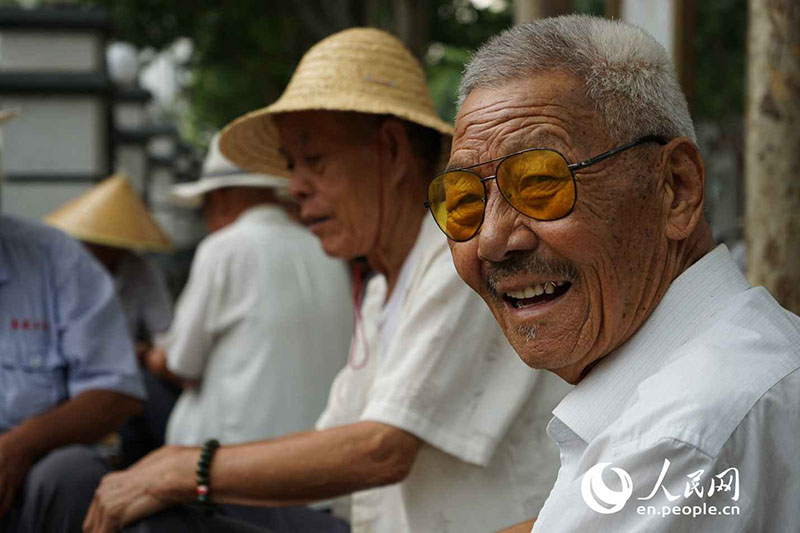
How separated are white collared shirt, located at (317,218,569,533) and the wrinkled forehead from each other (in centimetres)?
74

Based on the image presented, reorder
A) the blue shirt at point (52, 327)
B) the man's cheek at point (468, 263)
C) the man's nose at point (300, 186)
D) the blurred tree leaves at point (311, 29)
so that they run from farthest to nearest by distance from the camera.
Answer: the blurred tree leaves at point (311, 29) → the blue shirt at point (52, 327) → the man's nose at point (300, 186) → the man's cheek at point (468, 263)

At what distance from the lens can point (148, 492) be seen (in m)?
2.30

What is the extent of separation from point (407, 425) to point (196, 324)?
219 cm

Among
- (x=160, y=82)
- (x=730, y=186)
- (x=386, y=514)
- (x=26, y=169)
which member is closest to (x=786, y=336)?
(x=386, y=514)

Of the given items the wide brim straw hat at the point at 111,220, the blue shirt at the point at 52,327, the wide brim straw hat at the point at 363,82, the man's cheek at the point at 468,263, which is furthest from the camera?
the wide brim straw hat at the point at 111,220

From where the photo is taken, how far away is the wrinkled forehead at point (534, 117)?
1.57m

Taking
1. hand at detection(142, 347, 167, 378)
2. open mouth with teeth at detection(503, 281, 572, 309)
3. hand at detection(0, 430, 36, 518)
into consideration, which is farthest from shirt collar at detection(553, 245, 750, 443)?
hand at detection(142, 347, 167, 378)

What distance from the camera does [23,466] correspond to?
282 cm

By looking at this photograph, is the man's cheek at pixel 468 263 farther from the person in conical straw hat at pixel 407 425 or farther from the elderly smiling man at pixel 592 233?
the person in conical straw hat at pixel 407 425

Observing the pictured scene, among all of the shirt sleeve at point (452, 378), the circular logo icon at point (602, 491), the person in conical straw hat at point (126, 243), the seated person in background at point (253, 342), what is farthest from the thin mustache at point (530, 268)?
the person in conical straw hat at point (126, 243)

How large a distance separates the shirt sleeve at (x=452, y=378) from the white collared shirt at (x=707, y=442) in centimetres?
79

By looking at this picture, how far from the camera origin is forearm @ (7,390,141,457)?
2893 millimetres

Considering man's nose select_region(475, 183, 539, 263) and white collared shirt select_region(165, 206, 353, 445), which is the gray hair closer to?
man's nose select_region(475, 183, 539, 263)

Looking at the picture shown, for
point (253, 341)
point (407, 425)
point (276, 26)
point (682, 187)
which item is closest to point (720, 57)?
point (276, 26)
